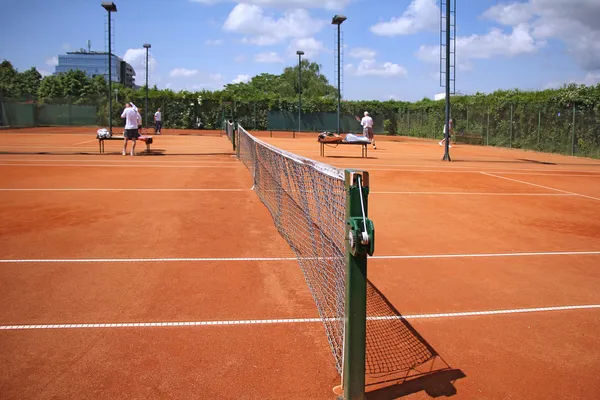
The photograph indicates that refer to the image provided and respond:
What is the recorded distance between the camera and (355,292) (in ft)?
10.3

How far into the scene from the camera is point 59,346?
4008mm

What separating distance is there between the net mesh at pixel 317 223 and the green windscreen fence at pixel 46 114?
39.4 metres

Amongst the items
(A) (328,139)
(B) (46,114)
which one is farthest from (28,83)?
(A) (328,139)

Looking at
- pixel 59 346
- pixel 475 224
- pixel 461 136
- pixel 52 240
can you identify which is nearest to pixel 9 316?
pixel 59 346

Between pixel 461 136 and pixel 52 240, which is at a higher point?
pixel 461 136

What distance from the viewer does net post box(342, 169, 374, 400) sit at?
311 cm

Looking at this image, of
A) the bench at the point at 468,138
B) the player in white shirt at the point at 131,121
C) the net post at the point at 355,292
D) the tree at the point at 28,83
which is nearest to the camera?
the net post at the point at 355,292

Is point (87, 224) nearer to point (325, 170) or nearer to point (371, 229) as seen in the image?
point (325, 170)

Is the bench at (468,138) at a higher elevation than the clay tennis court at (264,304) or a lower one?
higher

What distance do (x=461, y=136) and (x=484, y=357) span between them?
3412cm

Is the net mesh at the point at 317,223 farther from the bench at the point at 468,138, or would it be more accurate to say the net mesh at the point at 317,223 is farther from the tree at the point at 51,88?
the tree at the point at 51,88

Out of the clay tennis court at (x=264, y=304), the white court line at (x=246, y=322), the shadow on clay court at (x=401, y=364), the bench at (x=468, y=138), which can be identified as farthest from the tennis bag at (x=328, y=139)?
A: the shadow on clay court at (x=401, y=364)

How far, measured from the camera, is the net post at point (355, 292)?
311cm

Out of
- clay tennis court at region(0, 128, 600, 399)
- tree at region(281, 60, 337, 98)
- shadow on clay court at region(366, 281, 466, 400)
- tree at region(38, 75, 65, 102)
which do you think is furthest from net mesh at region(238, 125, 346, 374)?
tree at region(281, 60, 337, 98)
